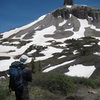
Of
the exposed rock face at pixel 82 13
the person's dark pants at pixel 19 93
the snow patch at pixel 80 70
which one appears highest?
the exposed rock face at pixel 82 13

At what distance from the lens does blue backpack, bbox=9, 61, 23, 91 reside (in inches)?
422

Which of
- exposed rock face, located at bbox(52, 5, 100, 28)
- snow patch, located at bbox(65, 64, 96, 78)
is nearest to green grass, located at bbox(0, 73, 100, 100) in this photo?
snow patch, located at bbox(65, 64, 96, 78)

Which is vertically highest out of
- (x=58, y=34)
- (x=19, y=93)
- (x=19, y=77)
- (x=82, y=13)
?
(x=82, y=13)

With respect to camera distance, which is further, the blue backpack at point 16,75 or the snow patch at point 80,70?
the snow patch at point 80,70

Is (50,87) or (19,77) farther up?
(19,77)

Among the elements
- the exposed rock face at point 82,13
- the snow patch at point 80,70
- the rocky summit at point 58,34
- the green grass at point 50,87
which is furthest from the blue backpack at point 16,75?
the exposed rock face at point 82,13

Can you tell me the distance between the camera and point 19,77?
35.5 feet

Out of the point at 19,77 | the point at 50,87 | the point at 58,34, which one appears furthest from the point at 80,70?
the point at 58,34

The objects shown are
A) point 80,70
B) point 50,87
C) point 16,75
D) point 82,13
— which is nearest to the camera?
point 16,75

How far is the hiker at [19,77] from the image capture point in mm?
10742

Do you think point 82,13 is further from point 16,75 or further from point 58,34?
point 16,75

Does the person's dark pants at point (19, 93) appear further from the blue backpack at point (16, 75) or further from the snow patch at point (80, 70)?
the snow patch at point (80, 70)

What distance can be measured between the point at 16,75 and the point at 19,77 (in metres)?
0.16

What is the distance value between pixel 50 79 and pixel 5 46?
341 feet
